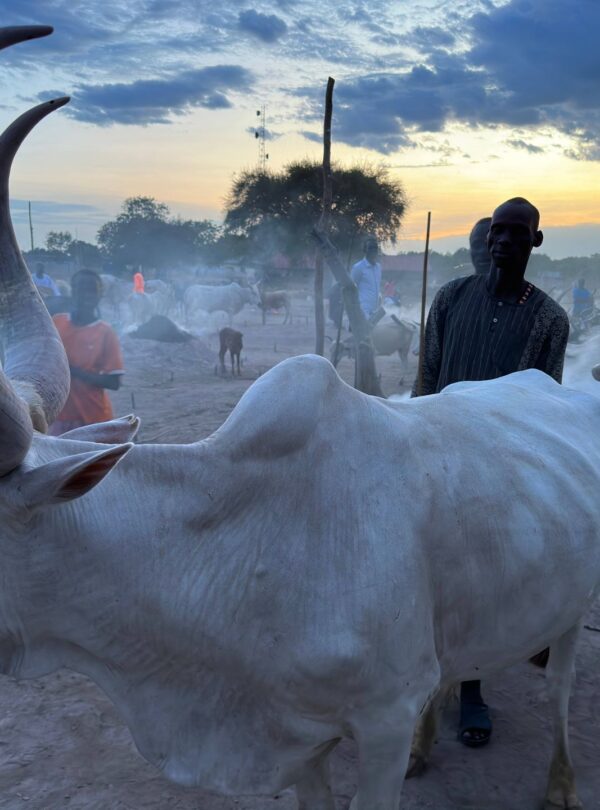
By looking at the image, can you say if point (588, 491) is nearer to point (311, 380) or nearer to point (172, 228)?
point (311, 380)

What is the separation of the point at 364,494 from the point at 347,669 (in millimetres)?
438

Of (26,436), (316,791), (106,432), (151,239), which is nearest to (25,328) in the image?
(106,432)

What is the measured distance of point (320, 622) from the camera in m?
1.81

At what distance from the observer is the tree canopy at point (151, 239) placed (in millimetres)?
46281

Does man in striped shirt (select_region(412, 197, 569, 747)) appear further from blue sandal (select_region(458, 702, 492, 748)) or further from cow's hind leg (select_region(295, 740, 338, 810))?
cow's hind leg (select_region(295, 740, 338, 810))

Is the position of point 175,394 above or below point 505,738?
below

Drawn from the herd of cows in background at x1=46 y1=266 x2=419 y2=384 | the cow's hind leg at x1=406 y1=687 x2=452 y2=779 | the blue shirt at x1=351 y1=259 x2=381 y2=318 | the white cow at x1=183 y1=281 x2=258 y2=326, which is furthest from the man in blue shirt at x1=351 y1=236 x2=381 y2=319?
the white cow at x1=183 y1=281 x2=258 y2=326

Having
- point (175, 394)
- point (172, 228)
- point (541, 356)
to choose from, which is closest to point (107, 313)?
point (175, 394)

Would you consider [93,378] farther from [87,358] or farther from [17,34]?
[17,34]

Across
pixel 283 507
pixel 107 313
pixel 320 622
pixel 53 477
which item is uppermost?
pixel 53 477

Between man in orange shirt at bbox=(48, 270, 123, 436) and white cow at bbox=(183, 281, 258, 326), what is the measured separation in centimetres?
2061

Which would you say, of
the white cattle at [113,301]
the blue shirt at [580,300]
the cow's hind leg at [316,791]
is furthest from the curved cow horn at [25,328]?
the white cattle at [113,301]

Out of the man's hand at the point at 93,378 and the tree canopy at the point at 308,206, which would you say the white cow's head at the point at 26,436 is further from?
the tree canopy at the point at 308,206

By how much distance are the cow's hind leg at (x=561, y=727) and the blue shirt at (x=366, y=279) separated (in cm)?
878
